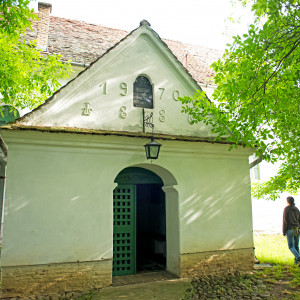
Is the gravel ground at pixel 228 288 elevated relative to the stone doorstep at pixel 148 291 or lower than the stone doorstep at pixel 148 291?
lower

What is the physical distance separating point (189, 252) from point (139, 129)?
3.43 meters

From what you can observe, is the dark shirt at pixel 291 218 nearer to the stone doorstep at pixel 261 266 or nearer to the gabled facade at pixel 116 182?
the stone doorstep at pixel 261 266

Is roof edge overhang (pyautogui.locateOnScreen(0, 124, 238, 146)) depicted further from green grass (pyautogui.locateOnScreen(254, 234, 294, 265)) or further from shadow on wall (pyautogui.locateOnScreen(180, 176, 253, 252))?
green grass (pyautogui.locateOnScreen(254, 234, 294, 265))

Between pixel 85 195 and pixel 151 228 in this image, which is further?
pixel 151 228

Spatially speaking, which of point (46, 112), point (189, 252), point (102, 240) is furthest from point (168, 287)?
point (46, 112)

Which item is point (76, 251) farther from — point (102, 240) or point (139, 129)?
point (139, 129)

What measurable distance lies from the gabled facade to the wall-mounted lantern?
352 mm

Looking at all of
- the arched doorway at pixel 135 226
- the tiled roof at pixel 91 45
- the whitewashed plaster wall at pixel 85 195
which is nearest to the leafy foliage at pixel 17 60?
the whitewashed plaster wall at pixel 85 195

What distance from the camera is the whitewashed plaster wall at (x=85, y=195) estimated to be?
639 centimetres

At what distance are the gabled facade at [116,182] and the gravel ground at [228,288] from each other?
13.4 inches

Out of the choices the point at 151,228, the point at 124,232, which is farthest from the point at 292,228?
the point at 124,232

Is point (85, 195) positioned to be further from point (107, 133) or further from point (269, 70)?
point (269, 70)

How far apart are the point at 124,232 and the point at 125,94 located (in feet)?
11.9

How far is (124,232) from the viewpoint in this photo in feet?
26.4
